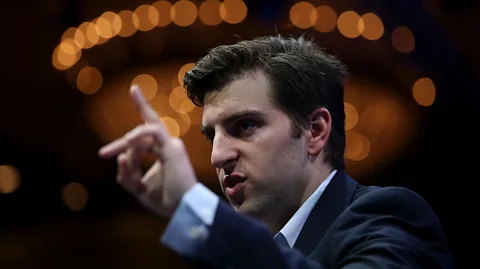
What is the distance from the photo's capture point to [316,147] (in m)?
1.56

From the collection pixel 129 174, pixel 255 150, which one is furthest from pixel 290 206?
pixel 129 174

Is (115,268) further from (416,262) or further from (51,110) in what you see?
(416,262)

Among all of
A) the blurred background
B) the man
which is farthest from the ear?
the blurred background

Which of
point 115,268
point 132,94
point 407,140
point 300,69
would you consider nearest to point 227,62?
point 300,69

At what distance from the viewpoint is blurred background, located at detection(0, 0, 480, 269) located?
4117 mm

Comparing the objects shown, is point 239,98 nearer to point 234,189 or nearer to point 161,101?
point 234,189

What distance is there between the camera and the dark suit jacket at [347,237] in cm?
108

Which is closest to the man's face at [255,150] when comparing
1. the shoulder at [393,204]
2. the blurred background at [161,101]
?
the shoulder at [393,204]

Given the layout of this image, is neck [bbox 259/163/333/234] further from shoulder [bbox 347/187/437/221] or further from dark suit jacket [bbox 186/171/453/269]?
shoulder [bbox 347/187/437/221]

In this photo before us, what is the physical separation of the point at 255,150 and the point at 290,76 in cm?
21

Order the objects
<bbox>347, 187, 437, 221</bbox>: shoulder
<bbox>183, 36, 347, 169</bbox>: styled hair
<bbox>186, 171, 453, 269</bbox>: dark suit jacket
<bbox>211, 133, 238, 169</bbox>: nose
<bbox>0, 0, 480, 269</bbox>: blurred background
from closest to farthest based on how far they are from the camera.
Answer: <bbox>186, 171, 453, 269</bbox>: dark suit jacket
<bbox>347, 187, 437, 221</bbox>: shoulder
<bbox>211, 133, 238, 169</bbox>: nose
<bbox>183, 36, 347, 169</bbox>: styled hair
<bbox>0, 0, 480, 269</bbox>: blurred background

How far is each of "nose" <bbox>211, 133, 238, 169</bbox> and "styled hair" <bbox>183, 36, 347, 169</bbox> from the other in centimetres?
14

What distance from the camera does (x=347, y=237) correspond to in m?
1.30

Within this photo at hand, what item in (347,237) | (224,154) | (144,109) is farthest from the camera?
(224,154)
